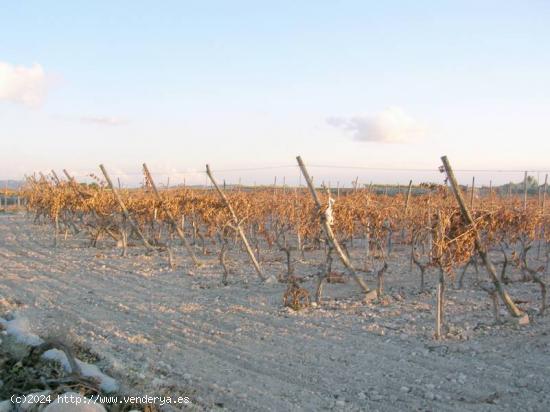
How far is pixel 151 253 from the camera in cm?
1728

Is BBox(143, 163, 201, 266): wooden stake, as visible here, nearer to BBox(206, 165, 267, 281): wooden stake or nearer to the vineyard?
the vineyard

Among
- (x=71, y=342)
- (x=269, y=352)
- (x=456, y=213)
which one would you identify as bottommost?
(x=269, y=352)

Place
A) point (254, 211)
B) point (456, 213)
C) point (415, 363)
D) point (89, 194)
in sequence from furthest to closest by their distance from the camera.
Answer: point (89, 194)
point (254, 211)
point (456, 213)
point (415, 363)

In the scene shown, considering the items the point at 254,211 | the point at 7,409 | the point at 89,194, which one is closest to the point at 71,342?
the point at 7,409

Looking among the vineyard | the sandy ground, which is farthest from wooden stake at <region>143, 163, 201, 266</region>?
the sandy ground

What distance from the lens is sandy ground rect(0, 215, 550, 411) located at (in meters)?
5.73

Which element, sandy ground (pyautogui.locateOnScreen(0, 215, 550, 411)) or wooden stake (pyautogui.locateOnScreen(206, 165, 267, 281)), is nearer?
sandy ground (pyautogui.locateOnScreen(0, 215, 550, 411))

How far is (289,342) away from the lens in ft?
25.4

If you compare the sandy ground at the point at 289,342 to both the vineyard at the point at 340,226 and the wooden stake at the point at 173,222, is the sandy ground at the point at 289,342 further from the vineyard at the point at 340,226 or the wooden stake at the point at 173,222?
the wooden stake at the point at 173,222

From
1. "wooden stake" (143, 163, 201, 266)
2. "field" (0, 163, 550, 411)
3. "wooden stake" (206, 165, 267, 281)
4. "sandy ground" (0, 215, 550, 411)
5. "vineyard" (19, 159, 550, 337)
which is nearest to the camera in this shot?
"sandy ground" (0, 215, 550, 411)

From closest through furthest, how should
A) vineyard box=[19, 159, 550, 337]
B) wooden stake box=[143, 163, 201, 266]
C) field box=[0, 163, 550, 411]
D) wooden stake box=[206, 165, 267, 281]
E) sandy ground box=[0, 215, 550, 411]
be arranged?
sandy ground box=[0, 215, 550, 411], field box=[0, 163, 550, 411], vineyard box=[19, 159, 550, 337], wooden stake box=[206, 165, 267, 281], wooden stake box=[143, 163, 201, 266]

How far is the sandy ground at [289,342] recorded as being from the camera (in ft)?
18.8

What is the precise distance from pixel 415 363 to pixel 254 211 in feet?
35.0

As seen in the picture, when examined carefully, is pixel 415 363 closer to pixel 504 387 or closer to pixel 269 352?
pixel 504 387
